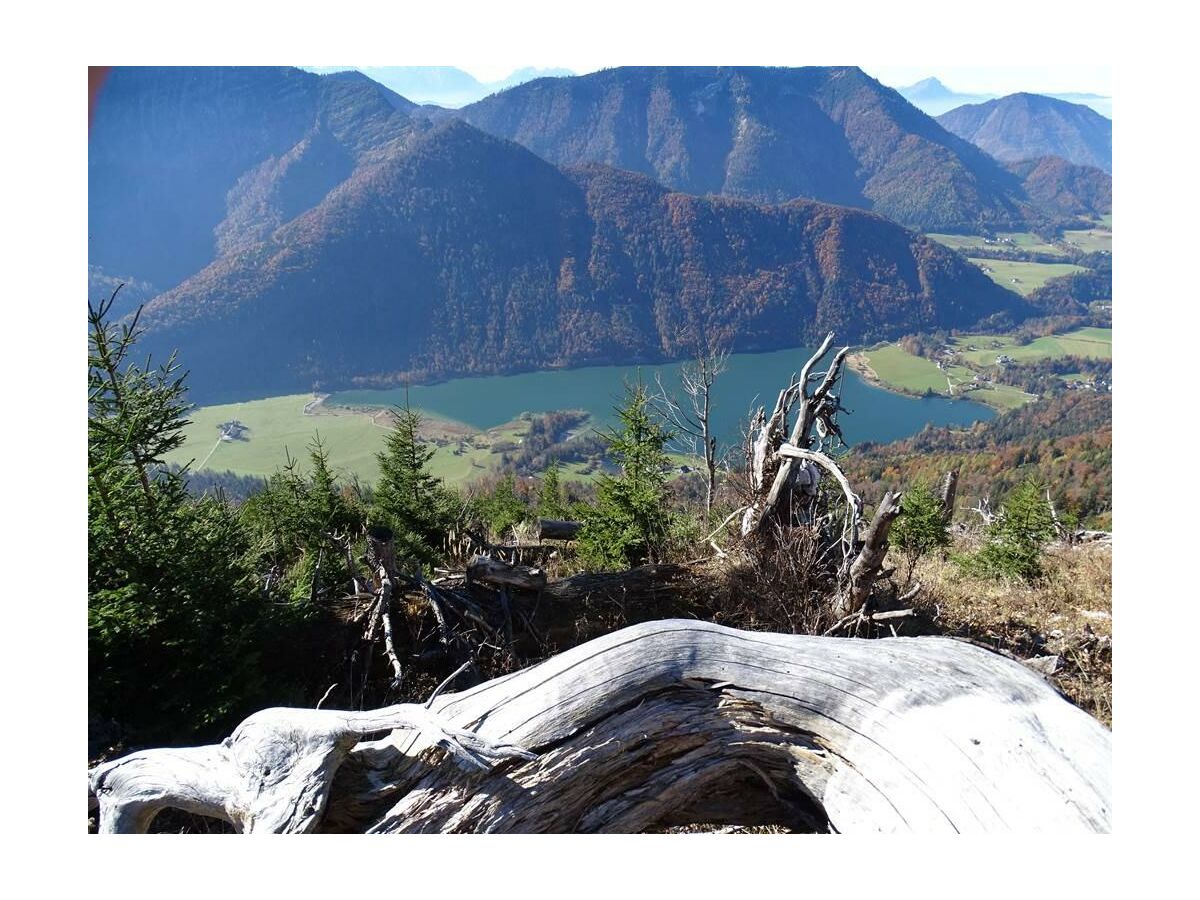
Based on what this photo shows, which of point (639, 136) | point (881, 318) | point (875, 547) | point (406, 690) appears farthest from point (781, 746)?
point (639, 136)

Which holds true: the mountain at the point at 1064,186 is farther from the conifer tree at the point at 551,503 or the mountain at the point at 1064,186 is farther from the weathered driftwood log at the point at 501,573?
the weathered driftwood log at the point at 501,573

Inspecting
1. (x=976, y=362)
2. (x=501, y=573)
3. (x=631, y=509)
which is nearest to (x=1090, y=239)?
(x=976, y=362)

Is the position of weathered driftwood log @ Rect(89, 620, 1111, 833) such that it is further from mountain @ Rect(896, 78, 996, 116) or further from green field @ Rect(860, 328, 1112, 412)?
→ green field @ Rect(860, 328, 1112, 412)

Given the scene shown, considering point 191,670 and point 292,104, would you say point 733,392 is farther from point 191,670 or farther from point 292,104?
point 292,104

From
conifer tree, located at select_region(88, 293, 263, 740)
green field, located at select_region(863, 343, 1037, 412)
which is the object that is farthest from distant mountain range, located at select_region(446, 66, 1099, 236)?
conifer tree, located at select_region(88, 293, 263, 740)

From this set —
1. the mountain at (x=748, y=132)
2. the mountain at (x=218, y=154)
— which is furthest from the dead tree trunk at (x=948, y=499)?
the mountain at (x=748, y=132)
